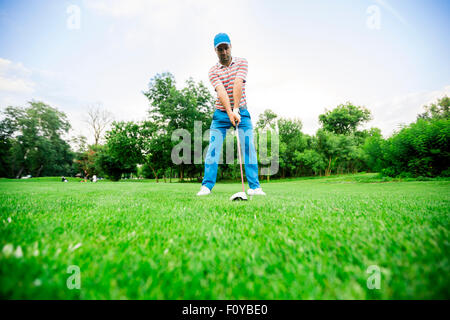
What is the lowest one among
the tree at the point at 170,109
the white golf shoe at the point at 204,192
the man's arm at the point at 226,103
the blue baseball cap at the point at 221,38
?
the white golf shoe at the point at 204,192

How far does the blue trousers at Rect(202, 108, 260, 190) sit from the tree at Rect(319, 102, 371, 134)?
4646 cm

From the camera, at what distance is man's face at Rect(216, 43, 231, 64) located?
12.8 feet

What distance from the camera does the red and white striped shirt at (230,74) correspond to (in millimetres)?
4143

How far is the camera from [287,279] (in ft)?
2.43

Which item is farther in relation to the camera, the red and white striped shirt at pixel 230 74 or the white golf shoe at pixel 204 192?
the red and white striped shirt at pixel 230 74

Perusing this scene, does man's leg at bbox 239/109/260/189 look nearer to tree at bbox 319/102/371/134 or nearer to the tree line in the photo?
the tree line

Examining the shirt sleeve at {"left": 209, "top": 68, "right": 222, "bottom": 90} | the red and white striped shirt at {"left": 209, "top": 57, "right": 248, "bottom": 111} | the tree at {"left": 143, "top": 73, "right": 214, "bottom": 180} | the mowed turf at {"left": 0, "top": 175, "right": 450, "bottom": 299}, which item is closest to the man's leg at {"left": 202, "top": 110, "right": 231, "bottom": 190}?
the red and white striped shirt at {"left": 209, "top": 57, "right": 248, "bottom": 111}

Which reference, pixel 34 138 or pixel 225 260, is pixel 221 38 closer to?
pixel 225 260

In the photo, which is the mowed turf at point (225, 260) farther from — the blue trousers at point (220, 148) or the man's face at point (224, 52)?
the man's face at point (224, 52)

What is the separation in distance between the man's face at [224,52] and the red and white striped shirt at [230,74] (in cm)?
15

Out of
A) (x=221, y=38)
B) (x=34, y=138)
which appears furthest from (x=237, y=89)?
(x=34, y=138)

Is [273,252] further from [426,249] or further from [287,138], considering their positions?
[287,138]

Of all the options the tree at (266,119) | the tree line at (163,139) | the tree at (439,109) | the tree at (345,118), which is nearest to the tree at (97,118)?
the tree line at (163,139)
